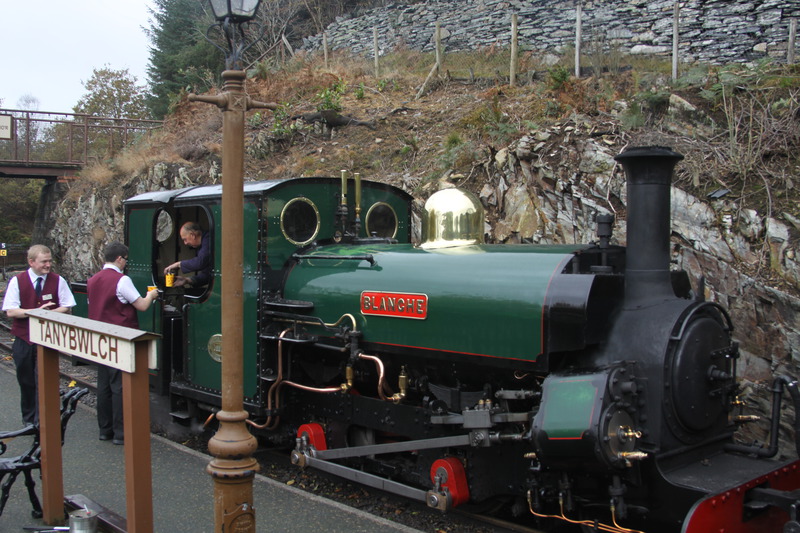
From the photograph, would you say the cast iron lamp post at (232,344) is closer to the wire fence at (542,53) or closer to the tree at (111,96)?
the wire fence at (542,53)

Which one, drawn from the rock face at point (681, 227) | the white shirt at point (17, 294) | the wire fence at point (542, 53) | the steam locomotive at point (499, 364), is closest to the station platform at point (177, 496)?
the steam locomotive at point (499, 364)

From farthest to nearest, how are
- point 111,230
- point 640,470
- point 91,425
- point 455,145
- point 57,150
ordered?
point 57,150 < point 111,230 < point 455,145 < point 91,425 < point 640,470

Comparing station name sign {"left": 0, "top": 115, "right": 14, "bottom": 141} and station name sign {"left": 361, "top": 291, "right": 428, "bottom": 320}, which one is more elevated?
station name sign {"left": 0, "top": 115, "right": 14, "bottom": 141}

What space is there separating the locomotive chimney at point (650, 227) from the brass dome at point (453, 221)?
1.44 m

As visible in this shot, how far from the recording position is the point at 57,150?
2784cm

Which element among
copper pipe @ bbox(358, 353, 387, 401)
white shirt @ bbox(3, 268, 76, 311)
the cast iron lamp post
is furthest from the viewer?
white shirt @ bbox(3, 268, 76, 311)

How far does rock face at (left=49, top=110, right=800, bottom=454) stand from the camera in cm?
631

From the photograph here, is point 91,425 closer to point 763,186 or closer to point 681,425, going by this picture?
point 681,425

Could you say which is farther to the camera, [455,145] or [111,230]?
[111,230]

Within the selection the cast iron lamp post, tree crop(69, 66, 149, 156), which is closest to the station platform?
the cast iron lamp post

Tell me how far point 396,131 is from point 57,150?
19.8m

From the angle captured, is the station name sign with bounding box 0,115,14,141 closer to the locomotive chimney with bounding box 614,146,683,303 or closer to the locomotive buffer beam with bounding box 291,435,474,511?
the locomotive buffer beam with bounding box 291,435,474,511

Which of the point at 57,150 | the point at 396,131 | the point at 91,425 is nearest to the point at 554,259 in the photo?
the point at 91,425

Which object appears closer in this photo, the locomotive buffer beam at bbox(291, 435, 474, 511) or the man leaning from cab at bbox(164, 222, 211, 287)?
the locomotive buffer beam at bbox(291, 435, 474, 511)
